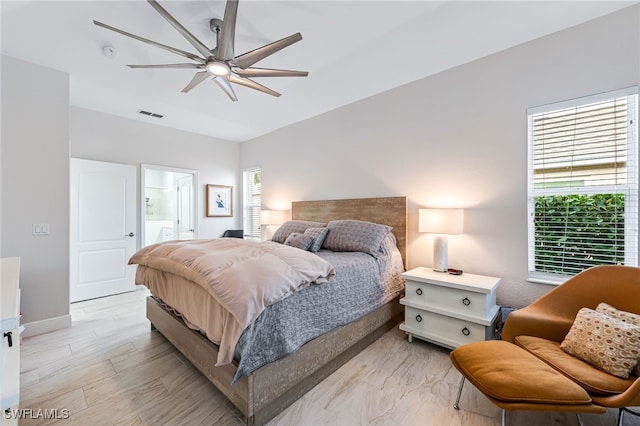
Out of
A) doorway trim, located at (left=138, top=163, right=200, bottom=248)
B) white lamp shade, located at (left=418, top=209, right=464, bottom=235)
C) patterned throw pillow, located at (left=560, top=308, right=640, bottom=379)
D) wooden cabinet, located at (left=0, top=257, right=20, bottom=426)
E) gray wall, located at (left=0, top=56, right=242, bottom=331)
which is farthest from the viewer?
doorway trim, located at (left=138, top=163, right=200, bottom=248)

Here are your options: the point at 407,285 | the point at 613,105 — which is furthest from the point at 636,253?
the point at 407,285

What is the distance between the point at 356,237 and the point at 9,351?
8.19ft

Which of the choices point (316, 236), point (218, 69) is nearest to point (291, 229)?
point (316, 236)

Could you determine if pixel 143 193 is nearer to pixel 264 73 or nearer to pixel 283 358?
pixel 264 73

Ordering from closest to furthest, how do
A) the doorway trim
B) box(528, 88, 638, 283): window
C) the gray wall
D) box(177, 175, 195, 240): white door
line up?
box(528, 88, 638, 283): window, the gray wall, the doorway trim, box(177, 175, 195, 240): white door

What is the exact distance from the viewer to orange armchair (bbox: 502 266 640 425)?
1.44m

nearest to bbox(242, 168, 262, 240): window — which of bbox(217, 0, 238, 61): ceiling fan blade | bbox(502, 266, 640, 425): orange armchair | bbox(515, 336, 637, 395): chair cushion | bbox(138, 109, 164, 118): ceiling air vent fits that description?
bbox(138, 109, 164, 118): ceiling air vent

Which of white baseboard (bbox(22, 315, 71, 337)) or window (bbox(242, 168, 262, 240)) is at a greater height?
window (bbox(242, 168, 262, 240))

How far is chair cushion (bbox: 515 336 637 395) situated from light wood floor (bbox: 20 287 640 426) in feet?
Result: 1.37

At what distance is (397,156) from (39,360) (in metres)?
3.96

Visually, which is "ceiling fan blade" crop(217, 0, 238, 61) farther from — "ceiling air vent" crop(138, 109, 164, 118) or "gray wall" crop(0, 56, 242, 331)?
"ceiling air vent" crop(138, 109, 164, 118)

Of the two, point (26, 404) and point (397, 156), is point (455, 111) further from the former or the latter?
point (26, 404)

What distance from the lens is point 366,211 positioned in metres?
3.44

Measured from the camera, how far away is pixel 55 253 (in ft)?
9.33
